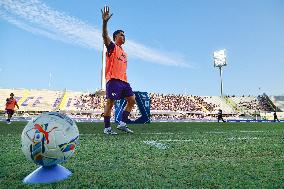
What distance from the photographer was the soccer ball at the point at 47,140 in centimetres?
241

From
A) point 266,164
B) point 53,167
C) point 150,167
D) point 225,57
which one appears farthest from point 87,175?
point 225,57

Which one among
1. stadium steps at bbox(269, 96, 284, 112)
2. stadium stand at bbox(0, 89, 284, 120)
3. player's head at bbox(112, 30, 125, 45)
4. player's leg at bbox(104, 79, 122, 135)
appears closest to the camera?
player's leg at bbox(104, 79, 122, 135)

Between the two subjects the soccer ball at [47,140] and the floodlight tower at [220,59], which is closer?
the soccer ball at [47,140]

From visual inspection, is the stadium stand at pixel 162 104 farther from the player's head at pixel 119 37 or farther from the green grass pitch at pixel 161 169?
the green grass pitch at pixel 161 169

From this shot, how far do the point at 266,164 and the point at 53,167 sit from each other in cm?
199

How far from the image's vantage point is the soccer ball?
7.89 ft

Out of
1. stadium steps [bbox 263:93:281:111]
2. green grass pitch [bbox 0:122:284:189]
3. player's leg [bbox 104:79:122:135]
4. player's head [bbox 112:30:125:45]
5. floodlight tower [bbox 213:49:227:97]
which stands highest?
floodlight tower [bbox 213:49:227:97]

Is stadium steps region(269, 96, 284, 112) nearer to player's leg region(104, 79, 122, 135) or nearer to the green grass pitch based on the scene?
player's leg region(104, 79, 122, 135)

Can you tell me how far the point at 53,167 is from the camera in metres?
2.49

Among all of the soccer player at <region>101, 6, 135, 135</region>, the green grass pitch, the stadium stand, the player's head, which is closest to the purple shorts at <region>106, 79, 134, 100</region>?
the soccer player at <region>101, 6, 135, 135</region>

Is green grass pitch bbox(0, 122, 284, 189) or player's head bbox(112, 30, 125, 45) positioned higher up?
player's head bbox(112, 30, 125, 45)

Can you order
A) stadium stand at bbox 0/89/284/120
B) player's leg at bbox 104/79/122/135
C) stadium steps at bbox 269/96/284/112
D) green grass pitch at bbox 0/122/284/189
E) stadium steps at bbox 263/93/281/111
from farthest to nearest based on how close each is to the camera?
stadium steps at bbox 269/96/284/112 < stadium steps at bbox 263/93/281/111 < stadium stand at bbox 0/89/284/120 < player's leg at bbox 104/79/122/135 < green grass pitch at bbox 0/122/284/189

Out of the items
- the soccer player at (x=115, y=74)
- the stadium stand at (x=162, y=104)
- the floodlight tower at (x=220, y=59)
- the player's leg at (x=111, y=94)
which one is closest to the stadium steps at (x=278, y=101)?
the stadium stand at (x=162, y=104)

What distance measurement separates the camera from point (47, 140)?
7.96 feet
